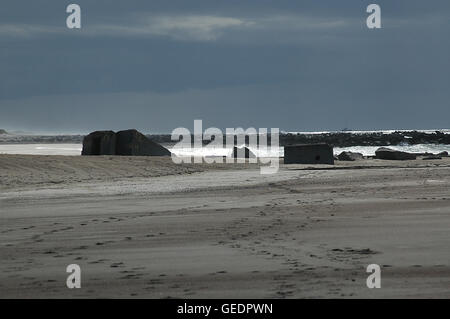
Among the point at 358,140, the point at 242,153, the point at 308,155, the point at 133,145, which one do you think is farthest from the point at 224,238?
the point at 358,140

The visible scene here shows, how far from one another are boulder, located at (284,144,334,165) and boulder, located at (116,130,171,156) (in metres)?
4.64

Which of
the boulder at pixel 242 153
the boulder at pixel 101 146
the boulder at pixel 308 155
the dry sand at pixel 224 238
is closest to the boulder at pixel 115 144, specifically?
the boulder at pixel 101 146

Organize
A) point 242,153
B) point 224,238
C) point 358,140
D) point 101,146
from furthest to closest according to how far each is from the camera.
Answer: point 358,140 < point 242,153 < point 101,146 < point 224,238

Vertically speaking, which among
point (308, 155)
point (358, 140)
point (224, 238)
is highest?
point (358, 140)

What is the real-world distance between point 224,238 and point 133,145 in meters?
18.0

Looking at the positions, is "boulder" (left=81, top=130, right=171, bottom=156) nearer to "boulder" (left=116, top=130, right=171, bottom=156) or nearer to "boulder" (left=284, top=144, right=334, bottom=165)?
"boulder" (left=116, top=130, right=171, bottom=156)

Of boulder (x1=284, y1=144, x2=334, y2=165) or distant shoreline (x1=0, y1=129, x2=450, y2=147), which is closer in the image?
boulder (x1=284, y1=144, x2=334, y2=165)

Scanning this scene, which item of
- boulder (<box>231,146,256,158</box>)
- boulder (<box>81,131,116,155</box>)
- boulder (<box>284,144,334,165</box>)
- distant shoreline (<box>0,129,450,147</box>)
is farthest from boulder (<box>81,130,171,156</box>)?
distant shoreline (<box>0,129,450,147</box>)

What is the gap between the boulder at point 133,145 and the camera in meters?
26.8

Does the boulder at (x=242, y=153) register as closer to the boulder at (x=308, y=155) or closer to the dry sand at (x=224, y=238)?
the boulder at (x=308, y=155)

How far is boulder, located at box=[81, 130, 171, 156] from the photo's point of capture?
2677cm

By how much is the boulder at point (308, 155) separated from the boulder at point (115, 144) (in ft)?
16.0

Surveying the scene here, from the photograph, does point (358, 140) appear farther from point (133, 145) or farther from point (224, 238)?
point (224, 238)

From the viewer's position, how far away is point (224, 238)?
30.1ft
